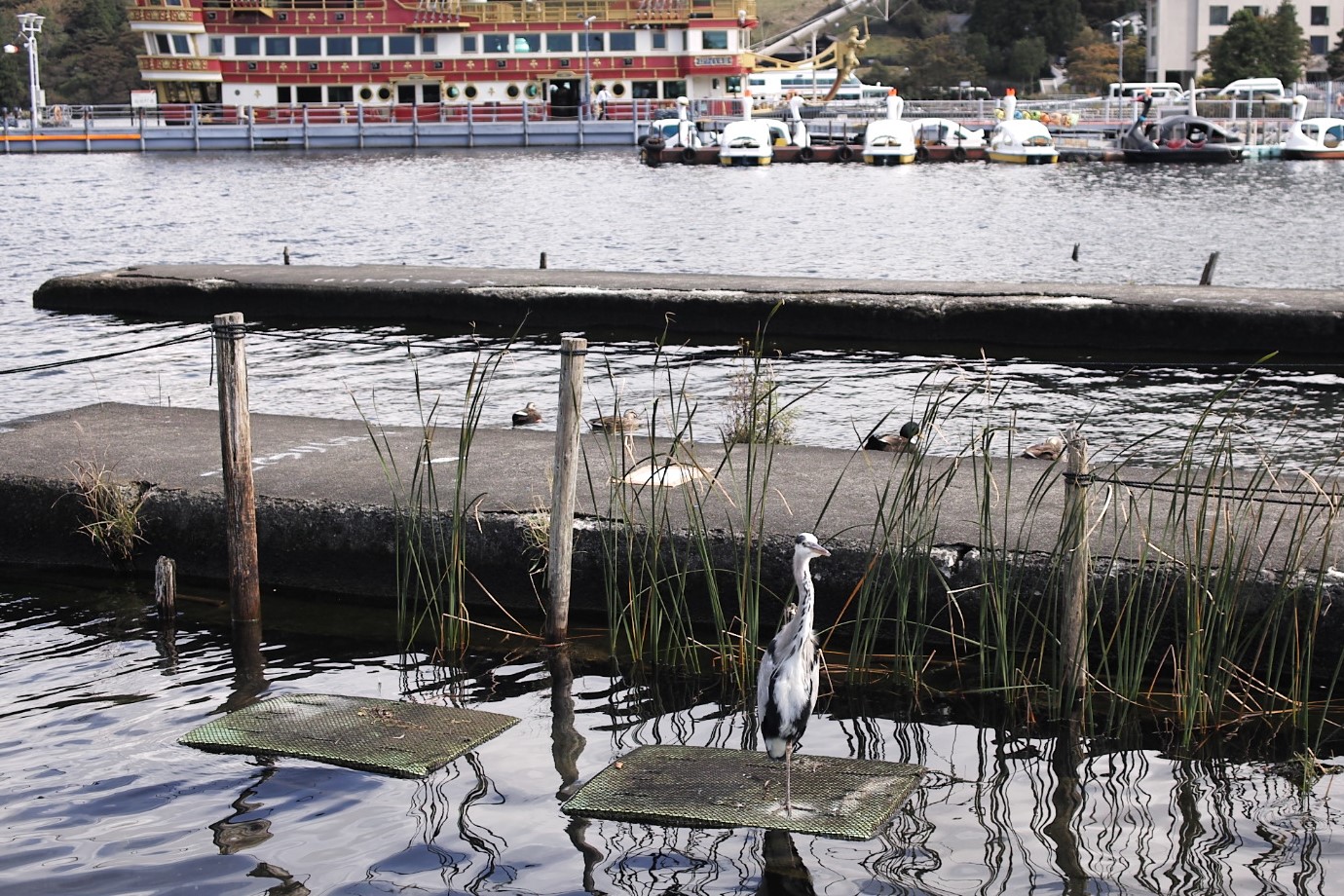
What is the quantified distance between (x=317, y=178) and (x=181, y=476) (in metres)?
45.3

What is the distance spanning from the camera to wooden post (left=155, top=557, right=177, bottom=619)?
25.1 feet

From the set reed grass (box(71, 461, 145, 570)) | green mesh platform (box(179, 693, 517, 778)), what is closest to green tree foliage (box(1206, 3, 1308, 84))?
reed grass (box(71, 461, 145, 570))

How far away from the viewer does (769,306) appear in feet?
52.3

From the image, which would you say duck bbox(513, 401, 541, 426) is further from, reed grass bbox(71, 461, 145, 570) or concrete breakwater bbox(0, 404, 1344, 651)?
reed grass bbox(71, 461, 145, 570)

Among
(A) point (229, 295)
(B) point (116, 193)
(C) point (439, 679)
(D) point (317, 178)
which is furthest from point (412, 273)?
(D) point (317, 178)

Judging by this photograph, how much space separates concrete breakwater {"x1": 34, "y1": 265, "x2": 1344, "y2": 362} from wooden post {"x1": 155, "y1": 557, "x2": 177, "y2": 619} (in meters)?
→ 7.13

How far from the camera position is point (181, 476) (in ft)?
28.0

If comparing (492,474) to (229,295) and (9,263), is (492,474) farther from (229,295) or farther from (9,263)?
(9,263)

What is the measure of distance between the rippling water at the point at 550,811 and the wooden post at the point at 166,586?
515 millimetres

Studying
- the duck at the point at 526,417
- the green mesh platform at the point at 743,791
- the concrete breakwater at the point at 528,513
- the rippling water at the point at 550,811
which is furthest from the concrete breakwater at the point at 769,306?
the green mesh platform at the point at 743,791

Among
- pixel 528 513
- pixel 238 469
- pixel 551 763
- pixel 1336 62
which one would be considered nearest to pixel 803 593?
pixel 551 763

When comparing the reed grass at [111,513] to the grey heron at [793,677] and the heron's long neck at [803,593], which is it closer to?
the grey heron at [793,677]

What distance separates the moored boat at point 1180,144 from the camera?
181 ft

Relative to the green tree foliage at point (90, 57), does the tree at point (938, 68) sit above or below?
below
